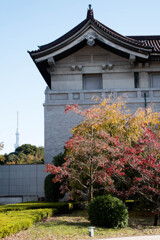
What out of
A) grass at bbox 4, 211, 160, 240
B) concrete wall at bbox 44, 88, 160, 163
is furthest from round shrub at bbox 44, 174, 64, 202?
grass at bbox 4, 211, 160, 240

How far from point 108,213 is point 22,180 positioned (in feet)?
29.9

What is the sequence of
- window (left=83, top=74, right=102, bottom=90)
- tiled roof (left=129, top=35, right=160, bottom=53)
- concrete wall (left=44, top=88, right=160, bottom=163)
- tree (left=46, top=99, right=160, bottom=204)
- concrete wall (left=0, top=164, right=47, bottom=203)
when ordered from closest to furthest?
tree (left=46, top=99, right=160, bottom=204)
concrete wall (left=0, top=164, right=47, bottom=203)
concrete wall (left=44, top=88, right=160, bottom=163)
window (left=83, top=74, right=102, bottom=90)
tiled roof (left=129, top=35, right=160, bottom=53)

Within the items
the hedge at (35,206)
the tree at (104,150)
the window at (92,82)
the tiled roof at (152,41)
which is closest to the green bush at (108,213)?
the tree at (104,150)

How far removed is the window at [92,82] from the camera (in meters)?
18.8

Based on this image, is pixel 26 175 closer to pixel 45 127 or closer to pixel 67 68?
pixel 45 127

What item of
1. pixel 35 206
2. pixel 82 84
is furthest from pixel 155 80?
pixel 35 206

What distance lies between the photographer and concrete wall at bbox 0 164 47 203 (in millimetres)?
16969

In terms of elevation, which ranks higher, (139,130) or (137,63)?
(137,63)

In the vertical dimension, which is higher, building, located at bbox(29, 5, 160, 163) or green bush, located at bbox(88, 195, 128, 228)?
building, located at bbox(29, 5, 160, 163)

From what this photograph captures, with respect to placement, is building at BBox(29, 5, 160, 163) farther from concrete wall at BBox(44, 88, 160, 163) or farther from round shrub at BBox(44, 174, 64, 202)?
round shrub at BBox(44, 174, 64, 202)

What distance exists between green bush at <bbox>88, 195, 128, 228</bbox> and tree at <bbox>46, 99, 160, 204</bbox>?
0.91 m

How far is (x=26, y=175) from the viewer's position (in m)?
17.1

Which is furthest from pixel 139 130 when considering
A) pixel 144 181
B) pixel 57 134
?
pixel 57 134

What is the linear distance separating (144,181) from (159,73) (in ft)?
36.5
